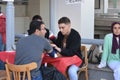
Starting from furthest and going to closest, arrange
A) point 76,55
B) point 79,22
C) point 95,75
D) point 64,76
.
→ point 79,22, point 95,75, point 76,55, point 64,76

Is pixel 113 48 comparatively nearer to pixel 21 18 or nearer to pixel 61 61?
pixel 61 61

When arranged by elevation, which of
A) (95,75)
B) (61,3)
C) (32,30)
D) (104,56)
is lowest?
(95,75)

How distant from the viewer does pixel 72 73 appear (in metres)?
4.96

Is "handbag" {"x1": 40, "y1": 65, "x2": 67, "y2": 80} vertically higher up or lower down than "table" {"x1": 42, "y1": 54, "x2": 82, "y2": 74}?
lower down

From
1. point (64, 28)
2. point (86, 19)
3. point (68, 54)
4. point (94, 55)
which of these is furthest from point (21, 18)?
point (68, 54)

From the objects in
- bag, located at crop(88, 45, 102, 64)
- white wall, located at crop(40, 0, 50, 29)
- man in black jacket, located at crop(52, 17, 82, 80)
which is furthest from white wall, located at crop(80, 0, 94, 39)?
man in black jacket, located at crop(52, 17, 82, 80)

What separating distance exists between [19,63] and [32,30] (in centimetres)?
46

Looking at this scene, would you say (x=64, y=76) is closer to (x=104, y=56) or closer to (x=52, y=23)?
(x=104, y=56)

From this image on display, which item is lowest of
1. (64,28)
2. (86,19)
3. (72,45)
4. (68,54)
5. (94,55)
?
(94,55)

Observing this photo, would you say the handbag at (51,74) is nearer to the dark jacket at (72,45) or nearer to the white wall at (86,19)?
the dark jacket at (72,45)

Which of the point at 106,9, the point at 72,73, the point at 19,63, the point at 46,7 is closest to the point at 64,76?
the point at 72,73

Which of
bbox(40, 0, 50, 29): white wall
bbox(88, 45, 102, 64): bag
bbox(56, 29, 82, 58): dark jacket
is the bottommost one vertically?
bbox(88, 45, 102, 64): bag

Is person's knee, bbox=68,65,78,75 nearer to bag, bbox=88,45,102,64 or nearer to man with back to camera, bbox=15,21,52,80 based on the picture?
man with back to camera, bbox=15,21,52,80

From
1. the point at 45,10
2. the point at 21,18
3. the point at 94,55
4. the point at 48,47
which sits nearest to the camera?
the point at 48,47
